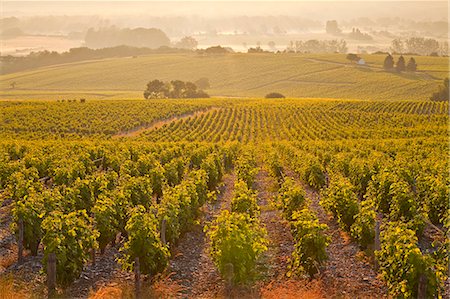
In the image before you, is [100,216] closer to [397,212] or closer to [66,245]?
[66,245]

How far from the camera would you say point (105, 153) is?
2923 centimetres

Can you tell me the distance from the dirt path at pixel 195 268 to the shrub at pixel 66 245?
2.96 meters

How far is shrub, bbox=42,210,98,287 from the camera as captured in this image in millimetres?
11836

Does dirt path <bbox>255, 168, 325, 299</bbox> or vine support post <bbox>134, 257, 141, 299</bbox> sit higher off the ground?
vine support post <bbox>134, 257, 141, 299</bbox>

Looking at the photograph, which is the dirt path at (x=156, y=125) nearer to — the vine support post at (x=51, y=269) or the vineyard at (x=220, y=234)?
the vineyard at (x=220, y=234)

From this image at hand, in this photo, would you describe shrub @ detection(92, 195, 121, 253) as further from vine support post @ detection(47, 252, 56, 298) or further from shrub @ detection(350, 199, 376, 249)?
shrub @ detection(350, 199, 376, 249)

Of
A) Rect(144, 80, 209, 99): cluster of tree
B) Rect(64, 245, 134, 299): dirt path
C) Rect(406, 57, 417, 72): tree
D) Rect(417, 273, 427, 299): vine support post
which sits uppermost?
Rect(406, 57, 417, 72): tree

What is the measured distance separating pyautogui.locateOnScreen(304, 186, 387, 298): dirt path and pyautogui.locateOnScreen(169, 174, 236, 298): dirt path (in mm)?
3362

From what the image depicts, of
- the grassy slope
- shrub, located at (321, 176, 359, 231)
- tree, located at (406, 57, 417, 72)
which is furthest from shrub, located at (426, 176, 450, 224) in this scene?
tree, located at (406, 57, 417, 72)

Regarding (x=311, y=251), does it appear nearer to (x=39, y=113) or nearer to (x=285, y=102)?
(x=39, y=113)

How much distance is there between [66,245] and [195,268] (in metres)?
4.27

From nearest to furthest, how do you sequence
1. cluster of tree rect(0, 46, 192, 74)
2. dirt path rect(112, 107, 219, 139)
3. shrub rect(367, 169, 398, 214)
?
shrub rect(367, 169, 398, 214), dirt path rect(112, 107, 219, 139), cluster of tree rect(0, 46, 192, 74)

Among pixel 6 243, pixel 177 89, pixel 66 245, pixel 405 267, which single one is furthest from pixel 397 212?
pixel 177 89

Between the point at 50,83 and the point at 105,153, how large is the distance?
128 meters
